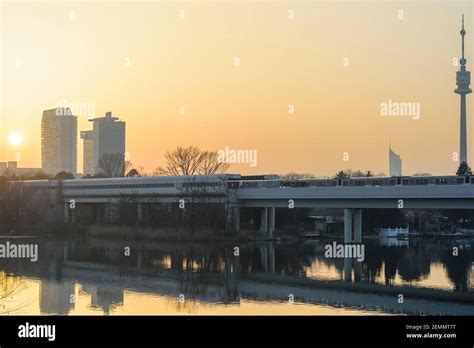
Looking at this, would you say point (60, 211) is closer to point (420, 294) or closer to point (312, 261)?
point (312, 261)

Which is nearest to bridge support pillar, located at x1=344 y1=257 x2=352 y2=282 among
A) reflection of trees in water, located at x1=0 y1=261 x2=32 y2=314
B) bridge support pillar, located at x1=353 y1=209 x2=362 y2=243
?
bridge support pillar, located at x1=353 y1=209 x2=362 y2=243

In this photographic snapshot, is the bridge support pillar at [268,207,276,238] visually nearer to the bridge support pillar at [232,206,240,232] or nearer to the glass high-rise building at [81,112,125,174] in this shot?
the bridge support pillar at [232,206,240,232]

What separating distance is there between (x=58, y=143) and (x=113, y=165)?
682 inches

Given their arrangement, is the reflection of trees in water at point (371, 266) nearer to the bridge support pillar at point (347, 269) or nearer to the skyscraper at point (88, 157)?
the bridge support pillar at point (347, 269)

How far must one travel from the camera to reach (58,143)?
130625mm

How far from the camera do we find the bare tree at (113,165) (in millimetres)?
116375

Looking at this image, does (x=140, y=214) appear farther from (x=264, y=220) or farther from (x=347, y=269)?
(x=347, y=269)

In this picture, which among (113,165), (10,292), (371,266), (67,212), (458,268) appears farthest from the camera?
(113,165)

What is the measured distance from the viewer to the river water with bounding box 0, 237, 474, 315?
25219 millimetres

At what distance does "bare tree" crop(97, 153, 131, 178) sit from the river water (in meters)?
65.5

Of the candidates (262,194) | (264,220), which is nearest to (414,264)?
(262,194)

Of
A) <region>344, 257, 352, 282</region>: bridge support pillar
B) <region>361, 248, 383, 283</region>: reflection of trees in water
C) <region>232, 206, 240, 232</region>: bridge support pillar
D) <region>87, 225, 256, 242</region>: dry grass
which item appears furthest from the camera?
<region>232, 206, 240, 232</region>: bridge support pillar

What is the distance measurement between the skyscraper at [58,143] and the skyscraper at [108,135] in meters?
4.24
